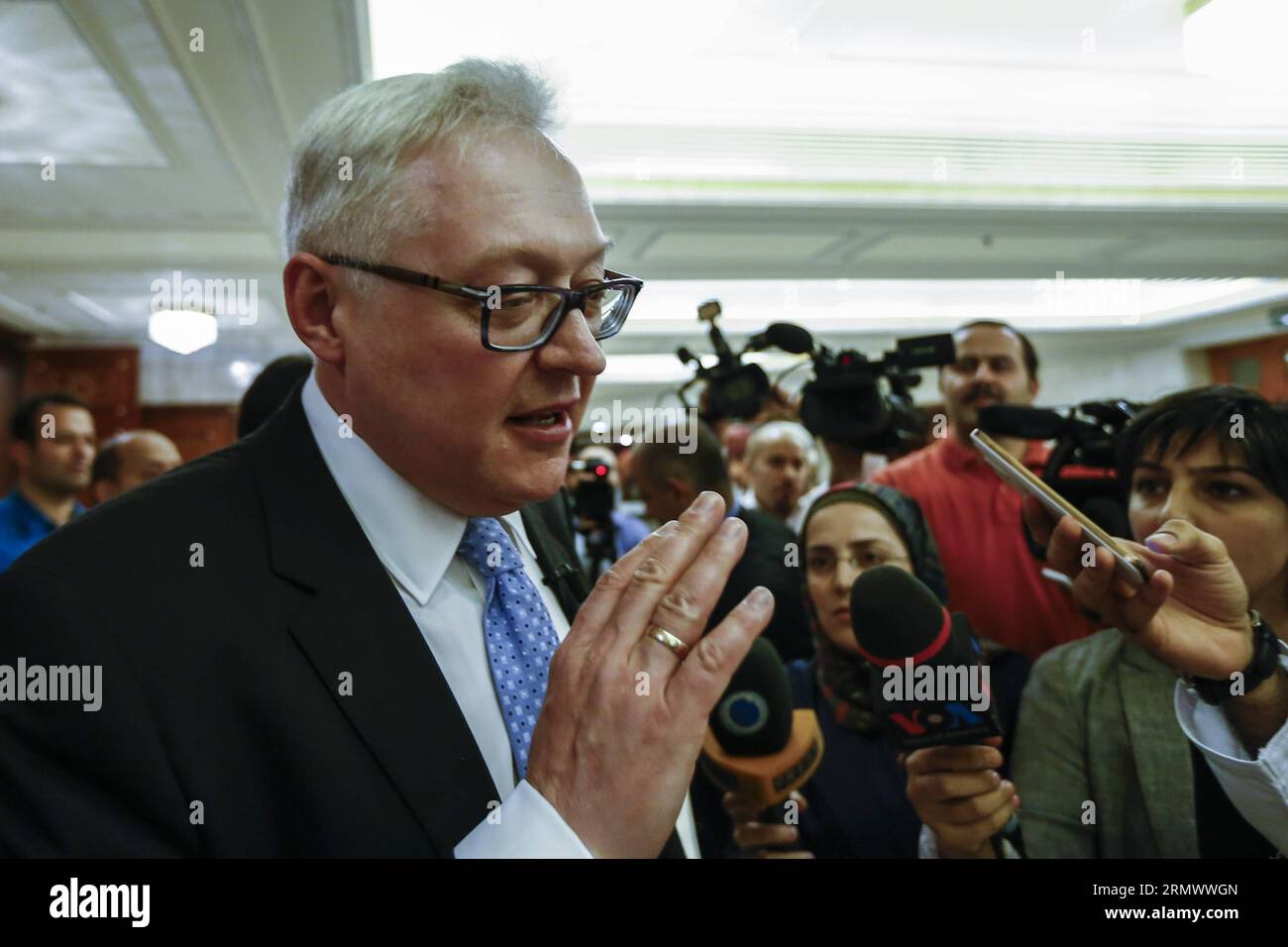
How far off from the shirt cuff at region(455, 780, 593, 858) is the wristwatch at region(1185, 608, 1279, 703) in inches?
20.7

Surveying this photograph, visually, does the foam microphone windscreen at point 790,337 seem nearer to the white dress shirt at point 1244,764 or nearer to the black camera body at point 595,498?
the white dress shirt at point 1244,764

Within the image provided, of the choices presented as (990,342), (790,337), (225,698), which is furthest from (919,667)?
(990,342)

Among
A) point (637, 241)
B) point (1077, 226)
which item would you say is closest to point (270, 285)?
point (637, 241)

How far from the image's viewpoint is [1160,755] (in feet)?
2.64

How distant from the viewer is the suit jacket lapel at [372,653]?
583 mm

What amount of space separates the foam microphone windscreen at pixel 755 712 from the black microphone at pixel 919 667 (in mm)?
100

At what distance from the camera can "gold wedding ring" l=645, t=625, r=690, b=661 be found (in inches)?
20.6

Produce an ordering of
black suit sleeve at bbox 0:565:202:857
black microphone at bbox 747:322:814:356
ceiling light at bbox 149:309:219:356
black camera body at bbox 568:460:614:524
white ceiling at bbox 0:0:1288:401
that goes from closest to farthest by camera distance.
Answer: black suit sleeve at bbox 0:565:202:857 < black microphone at bbox 747:322:814:356 < black camera body at bbox 568:460:614:524 < white ceiling at bbox 0:0:1288:401 < ceiling light at bbox 149:309:219:356

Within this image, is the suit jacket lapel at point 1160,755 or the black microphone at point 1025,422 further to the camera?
the black microphone at point 1025,422

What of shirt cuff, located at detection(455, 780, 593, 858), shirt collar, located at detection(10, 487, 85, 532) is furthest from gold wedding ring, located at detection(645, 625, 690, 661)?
shirt collar, located at detection(10, 487, 85, 532)

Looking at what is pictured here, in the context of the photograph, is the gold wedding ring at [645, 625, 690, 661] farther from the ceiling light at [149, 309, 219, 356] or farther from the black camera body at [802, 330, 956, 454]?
the ceiling light at [149, 309, 219, 356]

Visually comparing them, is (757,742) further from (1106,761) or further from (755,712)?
(1106,761)

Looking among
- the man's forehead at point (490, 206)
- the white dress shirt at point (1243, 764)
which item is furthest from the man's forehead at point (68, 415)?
the white dress shirt at point (1243, 764)

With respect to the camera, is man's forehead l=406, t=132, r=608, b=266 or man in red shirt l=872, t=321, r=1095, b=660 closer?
man's forehead l=406, t=132, r=608, b=266
